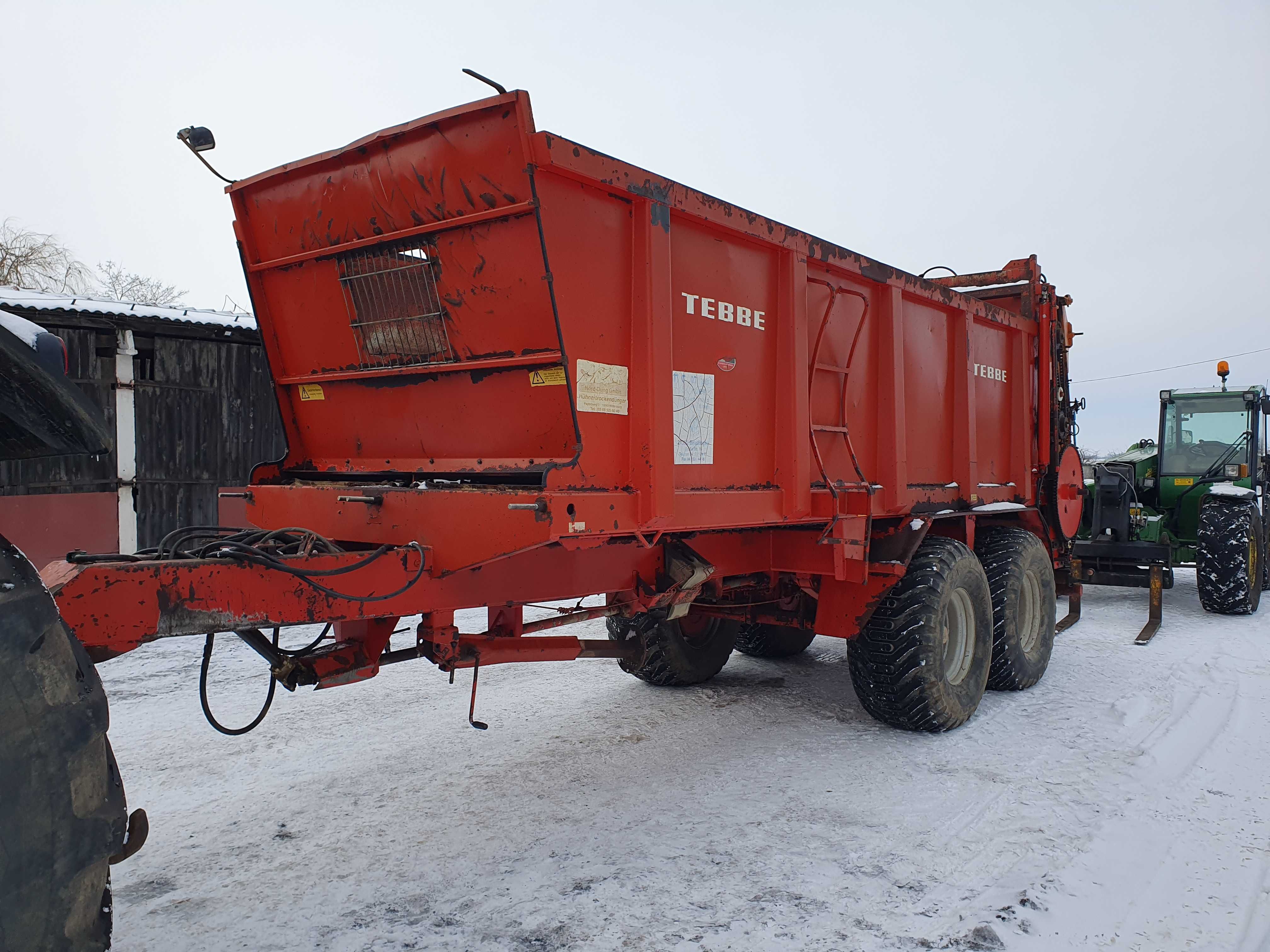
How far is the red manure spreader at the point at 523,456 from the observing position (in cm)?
235

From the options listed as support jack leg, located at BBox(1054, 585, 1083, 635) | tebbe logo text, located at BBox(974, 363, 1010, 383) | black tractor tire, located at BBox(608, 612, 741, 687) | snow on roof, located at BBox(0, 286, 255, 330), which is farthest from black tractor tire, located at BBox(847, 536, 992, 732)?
snow on roof, located at BBox(0, 286, 255, 330)

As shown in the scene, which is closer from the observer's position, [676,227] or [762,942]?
[762,942]

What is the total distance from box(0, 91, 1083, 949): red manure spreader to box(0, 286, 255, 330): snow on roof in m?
4.71

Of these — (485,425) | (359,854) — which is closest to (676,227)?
(485,425)

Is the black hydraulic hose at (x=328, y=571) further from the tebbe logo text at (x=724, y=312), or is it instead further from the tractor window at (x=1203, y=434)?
the tractor window at (x=1203, y=434)

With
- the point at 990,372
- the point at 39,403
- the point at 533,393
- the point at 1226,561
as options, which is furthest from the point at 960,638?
the point at 1226,561

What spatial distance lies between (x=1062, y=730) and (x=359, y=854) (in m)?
3.92

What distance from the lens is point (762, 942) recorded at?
2.80 m

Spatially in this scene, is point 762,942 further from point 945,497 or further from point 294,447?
point 945,497

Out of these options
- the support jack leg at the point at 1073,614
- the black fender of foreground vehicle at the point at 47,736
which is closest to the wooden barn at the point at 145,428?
the black fender of foreground vehicle at the point at 47,736

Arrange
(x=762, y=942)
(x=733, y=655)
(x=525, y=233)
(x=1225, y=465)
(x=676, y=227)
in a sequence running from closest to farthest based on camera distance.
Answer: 1. (x=762, y=942)
2. (x=525, y=233)
3. (x=676, y=227)
4. (x=733, y=655)
5. (x=1225, y=465)

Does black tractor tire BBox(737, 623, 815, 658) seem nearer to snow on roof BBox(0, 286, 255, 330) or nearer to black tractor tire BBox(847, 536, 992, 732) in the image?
black tractor tire BBox(847, 536, 992, 732)

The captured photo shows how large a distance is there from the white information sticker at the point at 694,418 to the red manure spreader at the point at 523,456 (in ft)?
0.05

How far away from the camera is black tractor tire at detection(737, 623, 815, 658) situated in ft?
22.4
